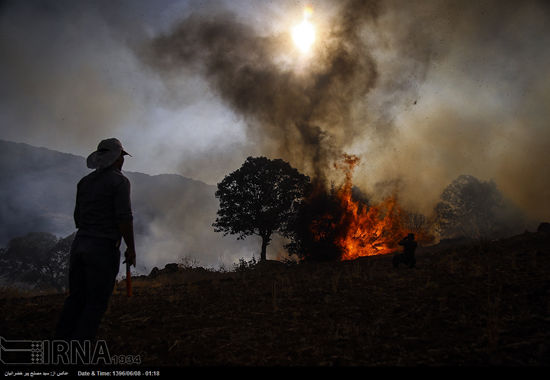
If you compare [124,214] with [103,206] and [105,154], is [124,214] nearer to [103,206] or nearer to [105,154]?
[103,206]

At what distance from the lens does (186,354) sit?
4230mm

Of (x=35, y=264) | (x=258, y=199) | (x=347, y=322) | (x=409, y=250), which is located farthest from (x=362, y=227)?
(x=35, y=264)

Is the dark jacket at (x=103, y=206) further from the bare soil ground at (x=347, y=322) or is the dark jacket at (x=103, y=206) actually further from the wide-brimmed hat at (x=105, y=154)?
the bare soil ground at (x=347, y=322)

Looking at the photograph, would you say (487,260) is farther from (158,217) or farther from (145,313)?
(158,217)

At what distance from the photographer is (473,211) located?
40969 millimetres

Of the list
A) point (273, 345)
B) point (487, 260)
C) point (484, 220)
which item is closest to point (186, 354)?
point (273, 345)

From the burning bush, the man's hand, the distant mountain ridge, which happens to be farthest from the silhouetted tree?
the distant mountain ridge

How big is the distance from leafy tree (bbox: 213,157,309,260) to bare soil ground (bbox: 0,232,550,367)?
1620 centimetres

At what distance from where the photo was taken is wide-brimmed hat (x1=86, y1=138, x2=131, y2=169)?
3.82 meters

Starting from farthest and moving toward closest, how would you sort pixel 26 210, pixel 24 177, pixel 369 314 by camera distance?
pixel 24 177, pixel 26 210, pixel 369 314

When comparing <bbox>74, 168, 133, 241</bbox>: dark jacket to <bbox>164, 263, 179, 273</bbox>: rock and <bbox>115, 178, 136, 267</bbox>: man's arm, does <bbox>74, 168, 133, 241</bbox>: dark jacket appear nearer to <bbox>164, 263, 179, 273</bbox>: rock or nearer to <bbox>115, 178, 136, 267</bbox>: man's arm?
<bbox>115, 178, 136, 267</bbox>: man's arm

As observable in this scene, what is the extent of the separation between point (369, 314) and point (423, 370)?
227 centimetres

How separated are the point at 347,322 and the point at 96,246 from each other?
13.3 ft

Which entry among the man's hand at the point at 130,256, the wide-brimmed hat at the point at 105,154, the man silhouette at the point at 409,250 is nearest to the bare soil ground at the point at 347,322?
the man's hand at the point at 130,256
